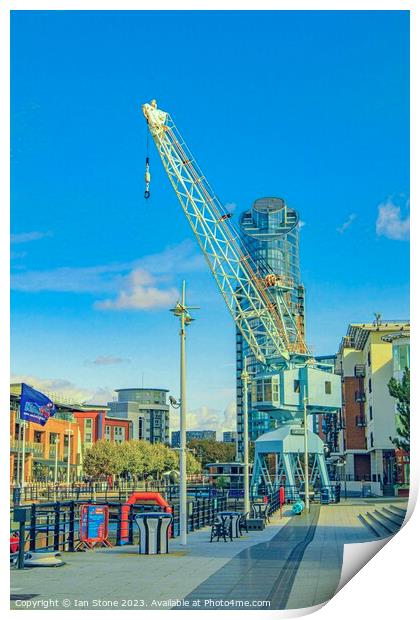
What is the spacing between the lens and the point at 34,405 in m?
16.0

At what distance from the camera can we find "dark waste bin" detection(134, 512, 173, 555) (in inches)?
527

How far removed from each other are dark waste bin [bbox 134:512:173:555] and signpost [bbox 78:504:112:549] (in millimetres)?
1715

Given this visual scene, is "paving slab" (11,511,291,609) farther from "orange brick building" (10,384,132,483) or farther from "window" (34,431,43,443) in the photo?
"window" (34,431,43,443)

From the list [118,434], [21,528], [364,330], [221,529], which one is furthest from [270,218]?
[118,434]

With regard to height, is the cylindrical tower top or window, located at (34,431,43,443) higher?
the cylindrical tower top

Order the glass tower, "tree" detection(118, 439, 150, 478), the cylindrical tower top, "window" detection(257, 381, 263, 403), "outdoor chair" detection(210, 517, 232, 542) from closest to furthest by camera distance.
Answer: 1. "outdoor chair" detection(210, 517, 232, 542)
2. the cylindrical tower top
3. the glass tower
4. "window" detection(257, 381, 263, 403)
5. "tree" detection(118, 439, 150, 478)

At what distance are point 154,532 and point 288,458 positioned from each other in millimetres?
25222

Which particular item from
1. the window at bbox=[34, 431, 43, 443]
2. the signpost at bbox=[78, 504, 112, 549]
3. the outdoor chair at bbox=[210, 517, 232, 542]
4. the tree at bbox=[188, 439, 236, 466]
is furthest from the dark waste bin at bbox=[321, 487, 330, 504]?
the signpost at bbox=[78, 504, 112, 549]

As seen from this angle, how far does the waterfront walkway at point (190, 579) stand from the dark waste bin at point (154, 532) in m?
0.24

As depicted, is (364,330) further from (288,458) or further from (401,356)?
(288,458)
